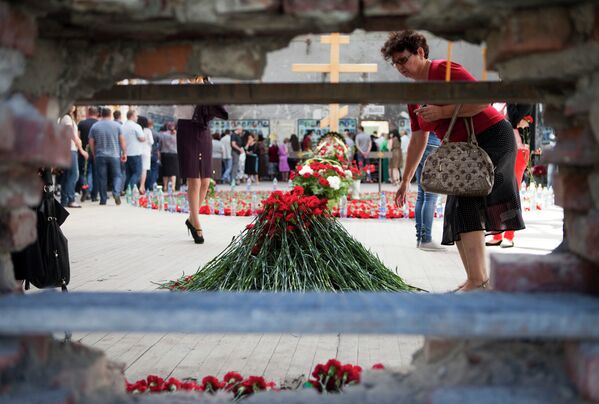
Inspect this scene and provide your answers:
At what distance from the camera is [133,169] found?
15.6 m

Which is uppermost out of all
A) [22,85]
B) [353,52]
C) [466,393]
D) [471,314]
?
[353,52]

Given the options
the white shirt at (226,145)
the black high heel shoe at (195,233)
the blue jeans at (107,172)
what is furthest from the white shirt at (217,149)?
the black high heel shoe at (195,233)

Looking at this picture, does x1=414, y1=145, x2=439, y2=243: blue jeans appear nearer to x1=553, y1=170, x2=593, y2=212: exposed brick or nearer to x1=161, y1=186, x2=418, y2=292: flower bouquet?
x1=161, y1=186, x2=418, y2=292: flower bouquet

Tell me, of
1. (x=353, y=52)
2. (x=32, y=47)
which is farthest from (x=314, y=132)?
(x=32, y=47)

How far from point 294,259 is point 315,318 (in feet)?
9.46

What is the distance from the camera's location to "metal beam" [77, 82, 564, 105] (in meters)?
2.59

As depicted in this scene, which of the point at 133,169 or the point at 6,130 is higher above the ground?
the point at 6,130

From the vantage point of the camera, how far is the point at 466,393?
1.90 metres

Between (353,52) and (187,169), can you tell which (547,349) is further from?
(353,52)

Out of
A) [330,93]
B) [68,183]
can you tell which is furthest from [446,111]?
[68,183]

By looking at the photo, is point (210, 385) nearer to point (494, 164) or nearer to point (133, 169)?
point (494, 164)

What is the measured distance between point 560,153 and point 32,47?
5.14 feet

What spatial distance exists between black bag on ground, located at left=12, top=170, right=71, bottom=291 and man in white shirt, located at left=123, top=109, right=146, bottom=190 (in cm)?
1081

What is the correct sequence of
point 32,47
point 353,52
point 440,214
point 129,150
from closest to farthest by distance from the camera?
point 32,47, point 440,214, point 129,150, point 353,52
